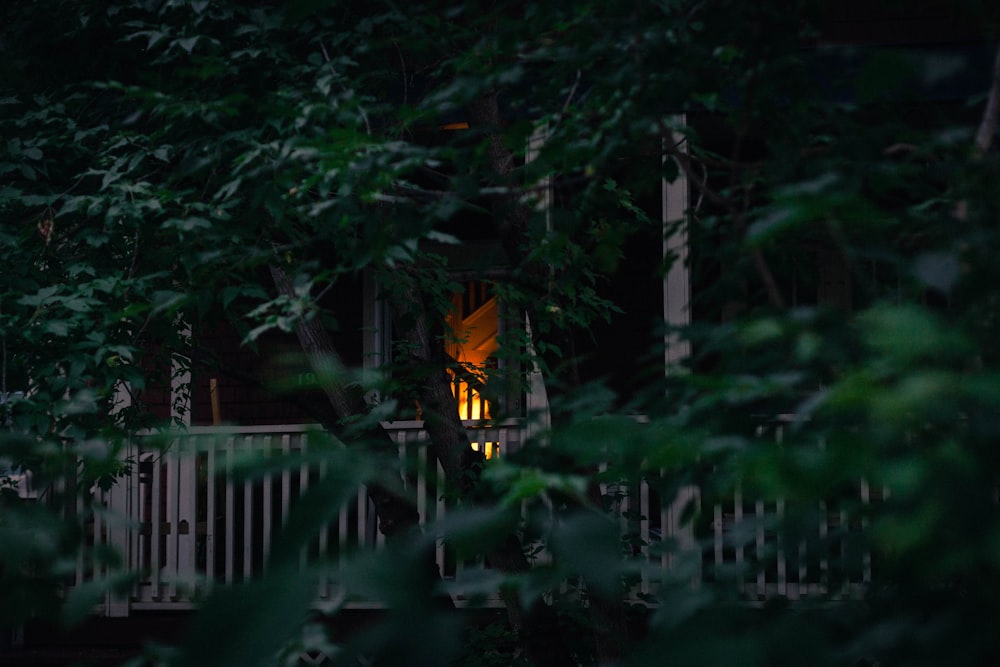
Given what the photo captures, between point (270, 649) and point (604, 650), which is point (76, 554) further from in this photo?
point (604, 650)

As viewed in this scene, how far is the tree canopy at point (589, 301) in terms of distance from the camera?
38.3 inches

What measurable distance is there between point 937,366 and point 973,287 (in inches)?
8.2

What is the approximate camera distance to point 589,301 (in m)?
4.89

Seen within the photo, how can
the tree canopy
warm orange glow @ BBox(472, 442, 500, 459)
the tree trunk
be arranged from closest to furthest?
the tree canopy, the tree trunk, warm orange glow @ BBox(472, 442, 500, 459)

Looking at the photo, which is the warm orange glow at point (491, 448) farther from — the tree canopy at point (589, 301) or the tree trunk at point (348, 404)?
the tree canopy at point (589, 301)

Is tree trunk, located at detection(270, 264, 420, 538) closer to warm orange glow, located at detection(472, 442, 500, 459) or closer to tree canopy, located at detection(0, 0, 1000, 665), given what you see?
tree canopy, located at detection(0, 0, 1000, 665)

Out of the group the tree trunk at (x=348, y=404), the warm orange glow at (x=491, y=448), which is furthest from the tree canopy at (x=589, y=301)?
the warm orange glow at (x=491, y=448)

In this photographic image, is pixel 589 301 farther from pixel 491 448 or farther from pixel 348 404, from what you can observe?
pixel 491 448

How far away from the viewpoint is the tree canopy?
3.19 ft

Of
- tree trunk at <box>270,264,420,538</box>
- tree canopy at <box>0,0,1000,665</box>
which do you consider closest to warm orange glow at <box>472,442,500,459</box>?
tree trunk at <box>270,264,420,538</box>

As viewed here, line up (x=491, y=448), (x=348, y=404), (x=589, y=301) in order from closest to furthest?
(x=589, y=301) → (x=348, y=404) → (x=491, y=448)

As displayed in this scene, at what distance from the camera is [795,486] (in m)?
0.98

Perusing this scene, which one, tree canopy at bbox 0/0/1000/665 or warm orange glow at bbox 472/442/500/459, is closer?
tree canopy at bbox 0/0/1000/665

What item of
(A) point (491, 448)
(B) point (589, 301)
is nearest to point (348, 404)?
(B) point (589, 301)
